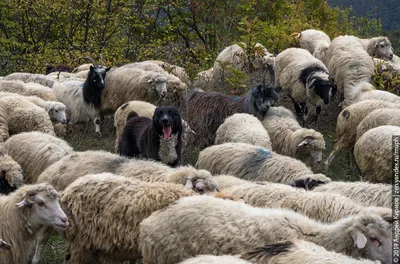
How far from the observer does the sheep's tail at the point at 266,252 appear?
15.8ft

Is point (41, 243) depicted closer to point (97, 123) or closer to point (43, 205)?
point (43, 205)

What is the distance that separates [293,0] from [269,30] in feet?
15.2

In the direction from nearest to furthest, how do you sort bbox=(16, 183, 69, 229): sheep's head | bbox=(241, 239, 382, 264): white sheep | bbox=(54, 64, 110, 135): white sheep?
bbox=(241, 239, 382, 264): white sheep → bbox=(16, 183, 69, 229): sheep's head → bbox=(54, 64, 110, 135): white sheep

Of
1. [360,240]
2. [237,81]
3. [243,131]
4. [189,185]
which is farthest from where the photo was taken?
[237,81]

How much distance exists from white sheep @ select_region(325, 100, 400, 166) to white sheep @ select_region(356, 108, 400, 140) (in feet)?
1.39

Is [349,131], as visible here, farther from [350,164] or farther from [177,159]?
[177,159]

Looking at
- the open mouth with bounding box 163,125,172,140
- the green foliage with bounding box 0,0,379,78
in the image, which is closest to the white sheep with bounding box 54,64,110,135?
the open mouth with bounding box 163,125,172,140

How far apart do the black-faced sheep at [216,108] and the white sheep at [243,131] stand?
0.60 meters

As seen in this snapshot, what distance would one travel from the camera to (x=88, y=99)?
500 inches

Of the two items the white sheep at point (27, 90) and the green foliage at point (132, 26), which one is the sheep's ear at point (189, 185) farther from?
the green foliage at point (132, 26)

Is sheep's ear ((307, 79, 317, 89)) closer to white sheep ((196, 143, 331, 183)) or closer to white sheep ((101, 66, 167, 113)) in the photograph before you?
white sheep ((101, 66, 167, 113))

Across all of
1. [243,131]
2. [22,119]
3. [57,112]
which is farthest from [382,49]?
[22,119]

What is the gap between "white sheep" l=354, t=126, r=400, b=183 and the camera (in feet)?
27.9

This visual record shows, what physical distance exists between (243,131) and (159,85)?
2882mm
